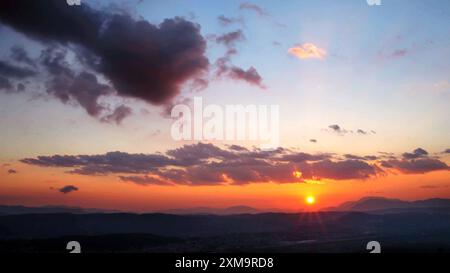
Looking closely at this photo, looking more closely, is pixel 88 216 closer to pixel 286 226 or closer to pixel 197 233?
pixel 197 233

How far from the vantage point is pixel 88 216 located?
629 feet

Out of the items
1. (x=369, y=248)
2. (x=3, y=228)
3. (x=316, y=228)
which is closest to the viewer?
(x=369, y=248)

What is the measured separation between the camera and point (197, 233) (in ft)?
608

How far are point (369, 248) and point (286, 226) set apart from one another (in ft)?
595

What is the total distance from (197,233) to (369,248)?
6872 inches
